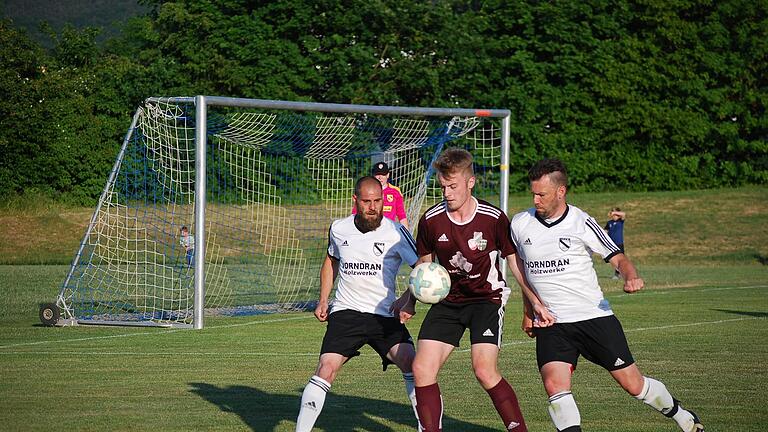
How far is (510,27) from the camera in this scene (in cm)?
4275

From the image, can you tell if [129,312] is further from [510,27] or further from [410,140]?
[510,27]

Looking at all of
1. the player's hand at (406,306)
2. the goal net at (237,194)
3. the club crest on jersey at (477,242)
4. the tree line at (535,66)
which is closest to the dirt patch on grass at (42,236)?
the tree line at (535,66)

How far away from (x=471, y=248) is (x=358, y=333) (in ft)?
3.20

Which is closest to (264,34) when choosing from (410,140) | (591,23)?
(591,23)

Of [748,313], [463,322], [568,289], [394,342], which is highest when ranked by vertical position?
[568,289]

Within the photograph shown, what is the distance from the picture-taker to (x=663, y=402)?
24.1 feet

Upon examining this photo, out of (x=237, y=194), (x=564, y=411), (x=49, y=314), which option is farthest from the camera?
(x=237, y=194)

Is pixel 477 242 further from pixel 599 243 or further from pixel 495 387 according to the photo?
pixel 495 387

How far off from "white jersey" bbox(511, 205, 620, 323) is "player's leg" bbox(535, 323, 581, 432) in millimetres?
118

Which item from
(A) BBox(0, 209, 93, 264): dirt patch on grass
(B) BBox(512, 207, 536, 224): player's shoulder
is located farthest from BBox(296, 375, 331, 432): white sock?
(A) BBox(0, 209, 93, 264): dirt patch on grass

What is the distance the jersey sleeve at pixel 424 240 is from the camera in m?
7.57

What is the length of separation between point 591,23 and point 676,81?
3.88 metres

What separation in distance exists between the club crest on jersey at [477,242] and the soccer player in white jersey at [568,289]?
24 cm

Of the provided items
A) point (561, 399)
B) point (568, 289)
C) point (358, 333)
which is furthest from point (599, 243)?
point (358, 333)
